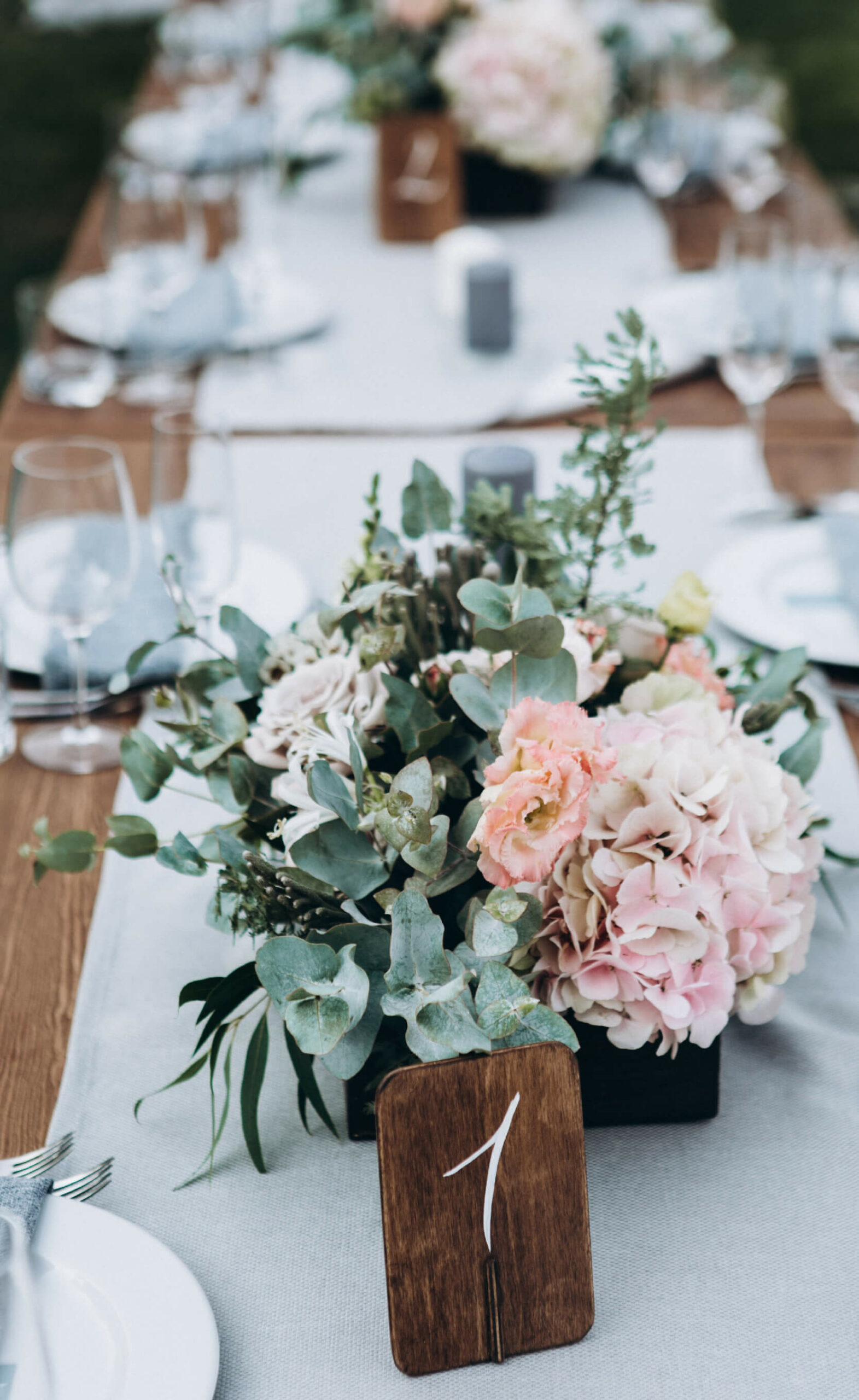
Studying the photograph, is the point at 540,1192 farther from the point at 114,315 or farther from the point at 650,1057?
the point at 114,315

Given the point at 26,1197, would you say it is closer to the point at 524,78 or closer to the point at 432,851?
the point at 432,851

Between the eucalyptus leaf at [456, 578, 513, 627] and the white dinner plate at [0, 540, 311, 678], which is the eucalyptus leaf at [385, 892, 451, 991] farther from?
the white dinner plate at [0, 540, 311, 678]

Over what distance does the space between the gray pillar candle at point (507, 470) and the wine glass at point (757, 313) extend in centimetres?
46

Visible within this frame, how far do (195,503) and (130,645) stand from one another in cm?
15

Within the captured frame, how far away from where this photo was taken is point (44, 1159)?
2.33 ft

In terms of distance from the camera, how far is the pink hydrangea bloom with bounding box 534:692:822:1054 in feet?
2.11

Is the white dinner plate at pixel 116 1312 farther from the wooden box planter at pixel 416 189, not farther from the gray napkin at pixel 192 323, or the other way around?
the wooden box planter at pixel 416 189

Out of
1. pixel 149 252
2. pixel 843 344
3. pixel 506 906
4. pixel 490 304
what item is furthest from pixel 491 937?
pixel 149 252

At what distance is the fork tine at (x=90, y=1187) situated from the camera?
0.69m

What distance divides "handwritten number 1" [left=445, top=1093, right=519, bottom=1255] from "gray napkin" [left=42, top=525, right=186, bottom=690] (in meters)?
0.60

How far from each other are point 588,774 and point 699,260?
62.8 inches

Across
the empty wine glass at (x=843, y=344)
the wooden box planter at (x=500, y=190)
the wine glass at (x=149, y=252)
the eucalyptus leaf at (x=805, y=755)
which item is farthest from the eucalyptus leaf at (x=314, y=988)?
the wooden box planter at (x=500, y=190)

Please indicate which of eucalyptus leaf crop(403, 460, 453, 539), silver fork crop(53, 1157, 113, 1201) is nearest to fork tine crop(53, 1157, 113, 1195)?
silver fork crop(53, 1157, 113, 1201)

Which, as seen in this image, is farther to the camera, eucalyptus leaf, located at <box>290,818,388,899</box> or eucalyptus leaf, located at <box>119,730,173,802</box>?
eucalyptus leaf, located at <box>119,730,173,802</box>
